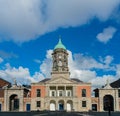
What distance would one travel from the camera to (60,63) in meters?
88.2

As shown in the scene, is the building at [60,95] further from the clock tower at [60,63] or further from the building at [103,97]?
the building at [103,97]

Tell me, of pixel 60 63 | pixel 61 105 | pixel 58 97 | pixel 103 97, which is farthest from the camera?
pixel 60 63

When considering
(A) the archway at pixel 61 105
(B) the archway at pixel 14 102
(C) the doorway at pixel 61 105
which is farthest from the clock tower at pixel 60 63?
(B) the archway at pixel 14 102

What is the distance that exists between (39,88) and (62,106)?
888 centimetres

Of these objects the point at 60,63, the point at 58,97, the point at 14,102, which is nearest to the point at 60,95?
the point at 58,97

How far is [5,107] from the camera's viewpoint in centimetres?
8219

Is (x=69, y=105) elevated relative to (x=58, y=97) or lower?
lower

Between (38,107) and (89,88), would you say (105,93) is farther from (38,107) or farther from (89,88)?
(38,107)

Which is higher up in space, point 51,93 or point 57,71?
point 57,71

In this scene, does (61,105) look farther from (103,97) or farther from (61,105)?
(103,97)

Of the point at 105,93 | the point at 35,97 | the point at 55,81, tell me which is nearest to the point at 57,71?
the point at 55,81

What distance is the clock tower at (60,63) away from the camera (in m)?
87.9

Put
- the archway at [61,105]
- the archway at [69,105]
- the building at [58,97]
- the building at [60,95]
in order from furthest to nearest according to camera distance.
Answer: the archway at [61,105]
the archway at [69,105]
the building at [60,95]
the building at [58,97]

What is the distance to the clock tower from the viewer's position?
87.9 metres
